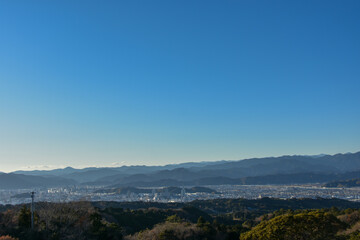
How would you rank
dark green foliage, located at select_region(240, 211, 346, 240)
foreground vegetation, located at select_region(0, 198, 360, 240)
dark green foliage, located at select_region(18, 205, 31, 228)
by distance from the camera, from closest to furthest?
dark green foliage, located at select_region(240, 211, 346, 240) < foreground vegetation, located at select_region(0, 198, 360, 240) < dark green foliage, located at select_region(18, 205, 31, 228)

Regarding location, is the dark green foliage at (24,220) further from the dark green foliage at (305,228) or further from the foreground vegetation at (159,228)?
the dark green foliage at (305,228)

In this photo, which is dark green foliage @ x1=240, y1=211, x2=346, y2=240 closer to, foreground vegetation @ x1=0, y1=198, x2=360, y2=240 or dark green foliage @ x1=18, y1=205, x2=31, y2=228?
foreground vegetation @ x1=0, y1=198, x2=360, y2=240

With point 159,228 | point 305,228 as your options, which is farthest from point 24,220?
point 305,228

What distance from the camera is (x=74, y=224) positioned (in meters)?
27.8

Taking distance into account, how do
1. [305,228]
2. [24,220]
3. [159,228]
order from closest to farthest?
[305,228] < [24,220] < [159,228]

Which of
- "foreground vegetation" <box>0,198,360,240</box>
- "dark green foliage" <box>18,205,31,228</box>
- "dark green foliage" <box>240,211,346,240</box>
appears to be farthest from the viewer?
"dark green foliage" <box>18,205,31,228</box>

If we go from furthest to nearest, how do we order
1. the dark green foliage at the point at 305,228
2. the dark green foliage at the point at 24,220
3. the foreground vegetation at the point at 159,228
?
the dark green foliage at the point at 24,220
the foreground vegetation at the point at 159,228
the dark green foliage at the point at 305,228

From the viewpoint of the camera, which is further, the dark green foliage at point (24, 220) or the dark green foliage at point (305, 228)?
the dark green foliage at point (24, 220)

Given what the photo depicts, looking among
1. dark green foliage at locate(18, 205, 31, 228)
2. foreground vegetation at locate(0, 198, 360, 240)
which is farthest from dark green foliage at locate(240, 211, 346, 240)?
dark green foliage at locate(18, 205, 31, 228)

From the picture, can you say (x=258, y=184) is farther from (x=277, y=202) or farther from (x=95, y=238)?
(x=95, y=238)

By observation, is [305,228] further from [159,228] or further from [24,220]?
[24,220]

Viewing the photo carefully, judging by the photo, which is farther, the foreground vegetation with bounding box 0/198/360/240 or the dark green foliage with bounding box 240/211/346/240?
the foreground vegetation with bounding box 0/198/360/240

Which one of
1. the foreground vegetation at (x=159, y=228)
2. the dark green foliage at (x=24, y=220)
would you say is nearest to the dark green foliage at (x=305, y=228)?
the foreground vegetation at (x=159, y=228)

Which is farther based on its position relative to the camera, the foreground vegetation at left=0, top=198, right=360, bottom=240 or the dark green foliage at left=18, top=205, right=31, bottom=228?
the dark green foliage at left=18, top=205, right=31, bottom=228
